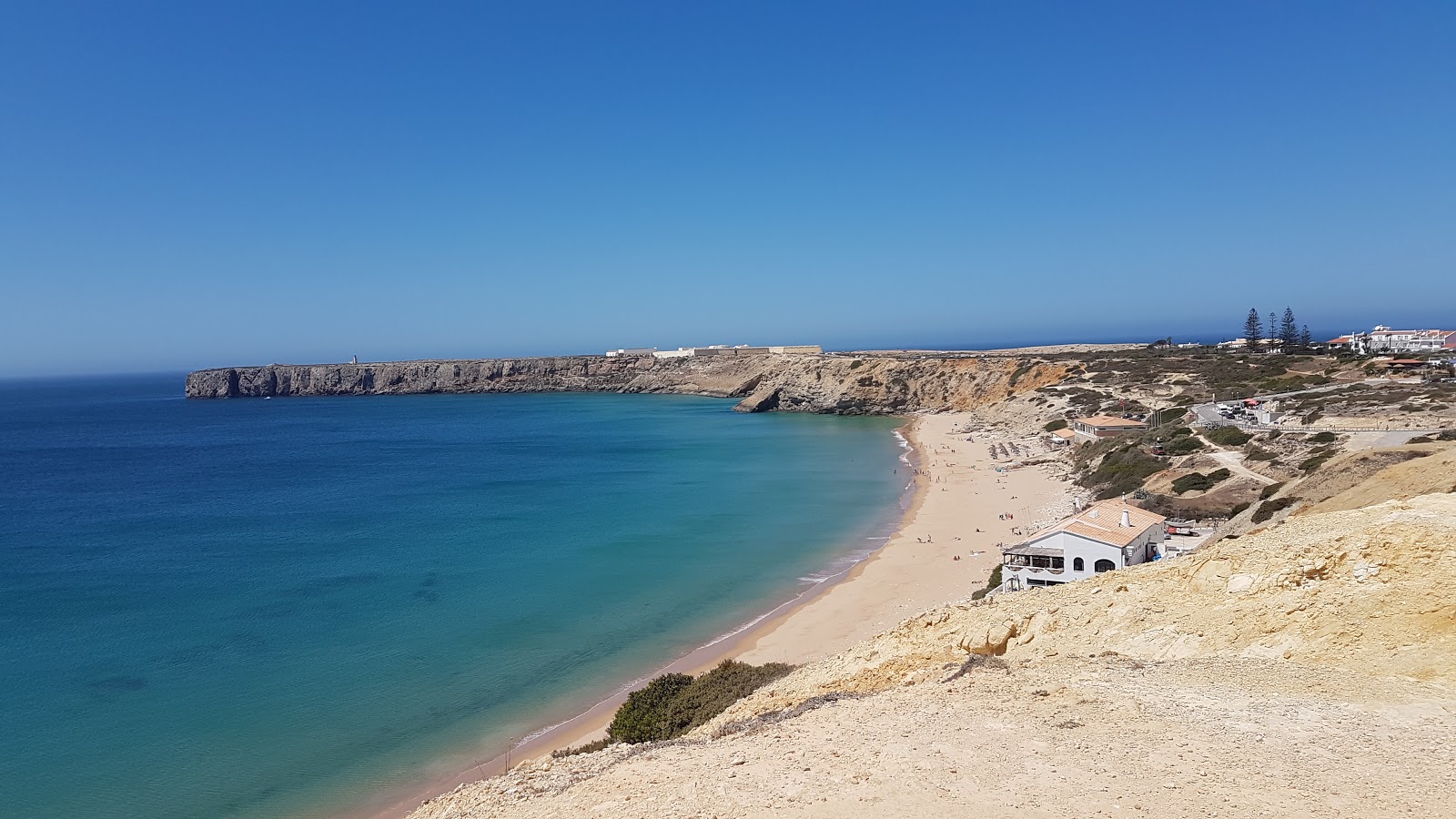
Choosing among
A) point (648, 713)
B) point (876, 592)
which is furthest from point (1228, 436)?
point (648, 713)

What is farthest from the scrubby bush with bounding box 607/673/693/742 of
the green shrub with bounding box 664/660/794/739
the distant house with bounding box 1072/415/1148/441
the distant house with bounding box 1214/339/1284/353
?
the distant house with bounding box 1214/339/1284/353

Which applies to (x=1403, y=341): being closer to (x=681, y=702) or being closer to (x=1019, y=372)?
(x=1019, y=372)

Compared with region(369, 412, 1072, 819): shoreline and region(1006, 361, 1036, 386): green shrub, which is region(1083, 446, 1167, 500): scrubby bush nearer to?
region(369, 412, 1072, 819): shoreline

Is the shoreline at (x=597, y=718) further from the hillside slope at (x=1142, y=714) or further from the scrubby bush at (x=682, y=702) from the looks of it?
the hillside slope at (x=1142, y=714)

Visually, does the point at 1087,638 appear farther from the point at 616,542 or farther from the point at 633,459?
the point at 633,459

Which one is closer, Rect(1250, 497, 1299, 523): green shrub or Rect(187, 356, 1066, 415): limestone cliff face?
Rect(1250, 497, 1299, 523): green shrub

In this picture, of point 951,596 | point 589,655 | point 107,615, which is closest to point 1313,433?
point 951,596
